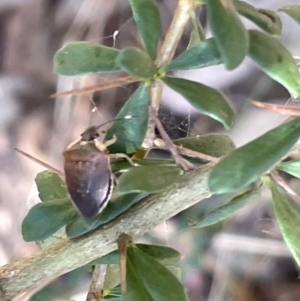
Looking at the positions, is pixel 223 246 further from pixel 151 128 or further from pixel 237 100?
pixel 151 128

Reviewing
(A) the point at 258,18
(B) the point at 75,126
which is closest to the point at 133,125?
(A) the point at 258,18

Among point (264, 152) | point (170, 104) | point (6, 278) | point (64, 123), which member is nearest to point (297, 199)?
point (264, 152)

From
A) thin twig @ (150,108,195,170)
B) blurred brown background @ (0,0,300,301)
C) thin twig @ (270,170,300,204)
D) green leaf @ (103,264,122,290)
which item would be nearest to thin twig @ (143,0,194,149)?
thin twig @ (150,108,195,170)

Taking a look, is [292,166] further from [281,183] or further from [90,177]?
[90,177]

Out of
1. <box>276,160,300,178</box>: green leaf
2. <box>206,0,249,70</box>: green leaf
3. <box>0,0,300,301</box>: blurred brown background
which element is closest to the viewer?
<box>206,0,249,70</box>: green leaf

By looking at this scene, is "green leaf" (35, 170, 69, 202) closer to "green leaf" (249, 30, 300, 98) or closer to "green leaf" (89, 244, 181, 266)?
"green leaf" (89, 244, 181, 266)

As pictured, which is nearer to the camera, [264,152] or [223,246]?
[264,152]
